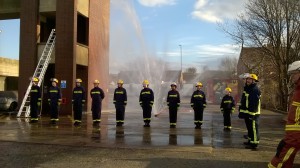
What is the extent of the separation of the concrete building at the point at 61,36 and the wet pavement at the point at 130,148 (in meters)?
6.63

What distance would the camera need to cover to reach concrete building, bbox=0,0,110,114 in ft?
62.2

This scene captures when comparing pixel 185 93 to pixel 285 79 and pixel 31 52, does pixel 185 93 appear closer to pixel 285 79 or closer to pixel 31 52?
pixel 285 79

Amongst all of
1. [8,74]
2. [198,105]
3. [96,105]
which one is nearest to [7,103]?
[96,105]

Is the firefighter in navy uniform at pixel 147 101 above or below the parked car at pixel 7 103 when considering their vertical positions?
above

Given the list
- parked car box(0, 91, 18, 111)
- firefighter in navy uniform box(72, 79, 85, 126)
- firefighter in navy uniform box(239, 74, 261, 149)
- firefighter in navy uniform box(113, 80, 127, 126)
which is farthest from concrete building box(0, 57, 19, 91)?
firefighter in navy uniform box(239, 74, 261, 149)

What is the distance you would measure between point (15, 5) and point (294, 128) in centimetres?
1907

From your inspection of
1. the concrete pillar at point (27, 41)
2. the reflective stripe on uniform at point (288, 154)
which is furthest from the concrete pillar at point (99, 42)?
the reflective stripe on uniform at point (288, 154)

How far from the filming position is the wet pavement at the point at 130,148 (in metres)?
7.55

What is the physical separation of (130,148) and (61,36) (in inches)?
455

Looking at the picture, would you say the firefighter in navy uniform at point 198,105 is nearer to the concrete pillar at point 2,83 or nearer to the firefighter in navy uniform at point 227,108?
the firefighter in navy uniform at point 227,108

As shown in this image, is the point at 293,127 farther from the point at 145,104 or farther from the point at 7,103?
the point at 7,103

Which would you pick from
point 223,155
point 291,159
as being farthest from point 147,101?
point 291,159

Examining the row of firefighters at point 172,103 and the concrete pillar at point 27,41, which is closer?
the row of firefighters at point 172,103

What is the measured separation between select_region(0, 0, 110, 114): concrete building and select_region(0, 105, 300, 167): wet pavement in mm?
6626
